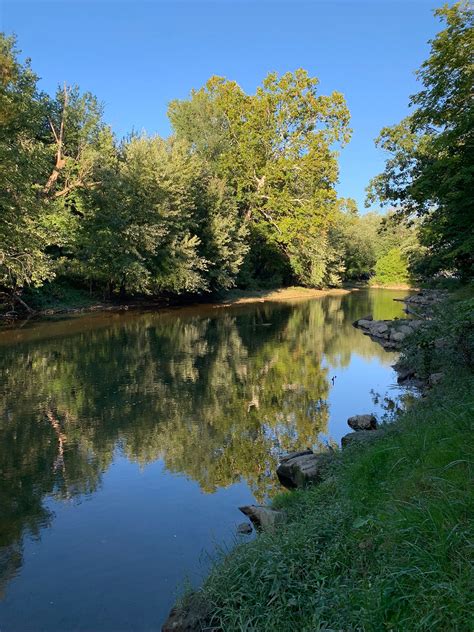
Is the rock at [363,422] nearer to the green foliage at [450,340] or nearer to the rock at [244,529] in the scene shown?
the green foliage at [450,340]

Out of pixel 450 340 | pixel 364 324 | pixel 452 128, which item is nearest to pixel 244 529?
pixel 450 340

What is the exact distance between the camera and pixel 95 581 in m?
4.97

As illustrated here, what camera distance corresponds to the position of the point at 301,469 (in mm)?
7039

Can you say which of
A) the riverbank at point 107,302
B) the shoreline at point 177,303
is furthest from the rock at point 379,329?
the riverbank at point 107,302

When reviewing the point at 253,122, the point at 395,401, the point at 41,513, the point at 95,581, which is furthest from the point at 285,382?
the point at 253,122

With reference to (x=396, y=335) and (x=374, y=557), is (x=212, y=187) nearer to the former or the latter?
(x=396, y=335)

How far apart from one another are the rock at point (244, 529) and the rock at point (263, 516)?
0.12m

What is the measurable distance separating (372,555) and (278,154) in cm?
4499

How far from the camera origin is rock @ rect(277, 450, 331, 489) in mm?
6785

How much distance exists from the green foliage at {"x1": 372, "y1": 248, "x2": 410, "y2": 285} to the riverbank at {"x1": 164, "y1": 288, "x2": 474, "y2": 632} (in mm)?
71192

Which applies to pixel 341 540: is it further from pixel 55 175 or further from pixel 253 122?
pixel 253 122

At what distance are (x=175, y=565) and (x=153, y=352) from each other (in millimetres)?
12962

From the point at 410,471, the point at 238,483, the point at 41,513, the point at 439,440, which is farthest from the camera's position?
the point at 238,483

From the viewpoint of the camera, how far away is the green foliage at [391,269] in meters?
74.3
